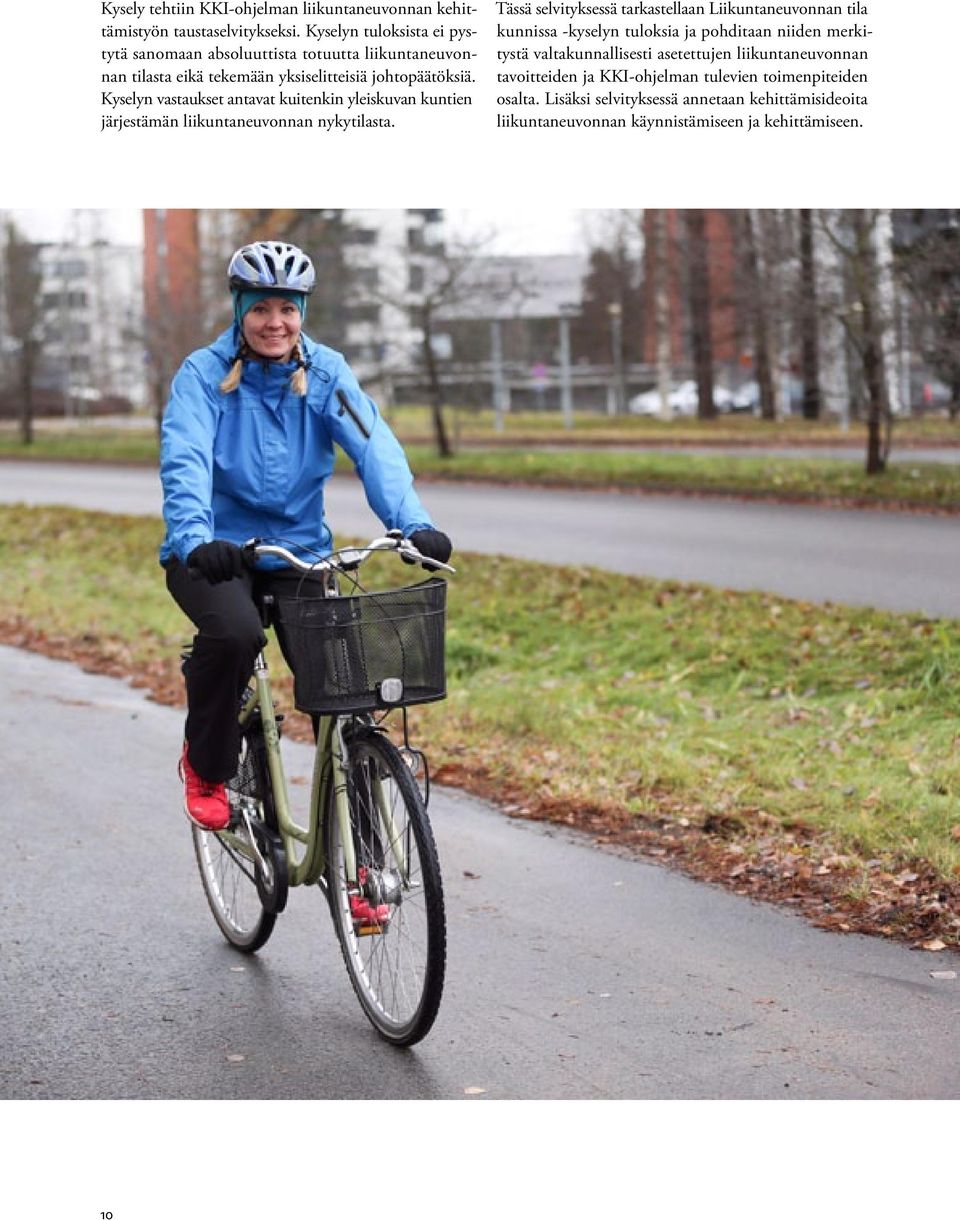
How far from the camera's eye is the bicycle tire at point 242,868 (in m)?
5.63

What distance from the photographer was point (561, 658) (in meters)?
11.7

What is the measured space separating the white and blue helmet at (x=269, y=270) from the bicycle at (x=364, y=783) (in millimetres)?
717

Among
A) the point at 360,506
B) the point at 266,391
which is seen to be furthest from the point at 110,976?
the point at 360,506

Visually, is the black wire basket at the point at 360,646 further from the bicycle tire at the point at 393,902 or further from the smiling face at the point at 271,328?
the smiling face at the point at 271,328

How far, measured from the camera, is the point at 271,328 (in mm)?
5074

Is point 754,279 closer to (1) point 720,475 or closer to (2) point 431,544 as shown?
(1) point 720,475

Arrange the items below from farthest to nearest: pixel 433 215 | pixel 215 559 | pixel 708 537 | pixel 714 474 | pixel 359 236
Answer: pixel 359 236, pixel 433 215, pixel 714 474, pixel 708 537, pixel 215 559

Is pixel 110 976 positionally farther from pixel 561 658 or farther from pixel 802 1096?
pixel 561 658

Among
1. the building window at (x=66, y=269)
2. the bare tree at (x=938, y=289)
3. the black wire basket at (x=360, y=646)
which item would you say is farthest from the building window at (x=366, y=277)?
the black wire basket at (x=360, y=646)

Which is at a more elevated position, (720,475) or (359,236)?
(359,236)

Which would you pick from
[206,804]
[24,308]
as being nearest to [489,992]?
[206,804]

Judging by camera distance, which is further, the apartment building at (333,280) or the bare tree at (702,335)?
the bare tree at (702,335)

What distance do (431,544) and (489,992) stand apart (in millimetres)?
1423
